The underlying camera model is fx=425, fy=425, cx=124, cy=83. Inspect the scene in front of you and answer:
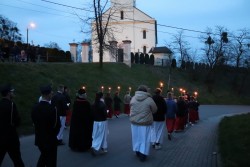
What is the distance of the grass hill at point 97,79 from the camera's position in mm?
25422

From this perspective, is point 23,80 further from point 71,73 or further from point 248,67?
point 248,67

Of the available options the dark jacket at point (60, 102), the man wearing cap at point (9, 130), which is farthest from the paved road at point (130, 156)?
the man wearing cap at point (9, 130)

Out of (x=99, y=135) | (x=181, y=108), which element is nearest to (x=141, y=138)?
(x=99, y=135)

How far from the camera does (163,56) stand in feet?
222

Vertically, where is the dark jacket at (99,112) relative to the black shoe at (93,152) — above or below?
above

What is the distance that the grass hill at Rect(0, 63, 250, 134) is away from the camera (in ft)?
83.4

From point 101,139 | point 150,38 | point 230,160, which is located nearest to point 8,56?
point 101,139

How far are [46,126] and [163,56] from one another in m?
60.2

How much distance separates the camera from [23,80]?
27266mm

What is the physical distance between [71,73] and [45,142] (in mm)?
28761

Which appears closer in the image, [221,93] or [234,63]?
[221,93]

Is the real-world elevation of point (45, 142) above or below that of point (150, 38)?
below

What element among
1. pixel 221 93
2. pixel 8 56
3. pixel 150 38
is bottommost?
pixel 221 93

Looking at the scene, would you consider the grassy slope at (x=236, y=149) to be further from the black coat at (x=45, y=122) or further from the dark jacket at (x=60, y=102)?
the dark jacket at (x=60, y=102)
